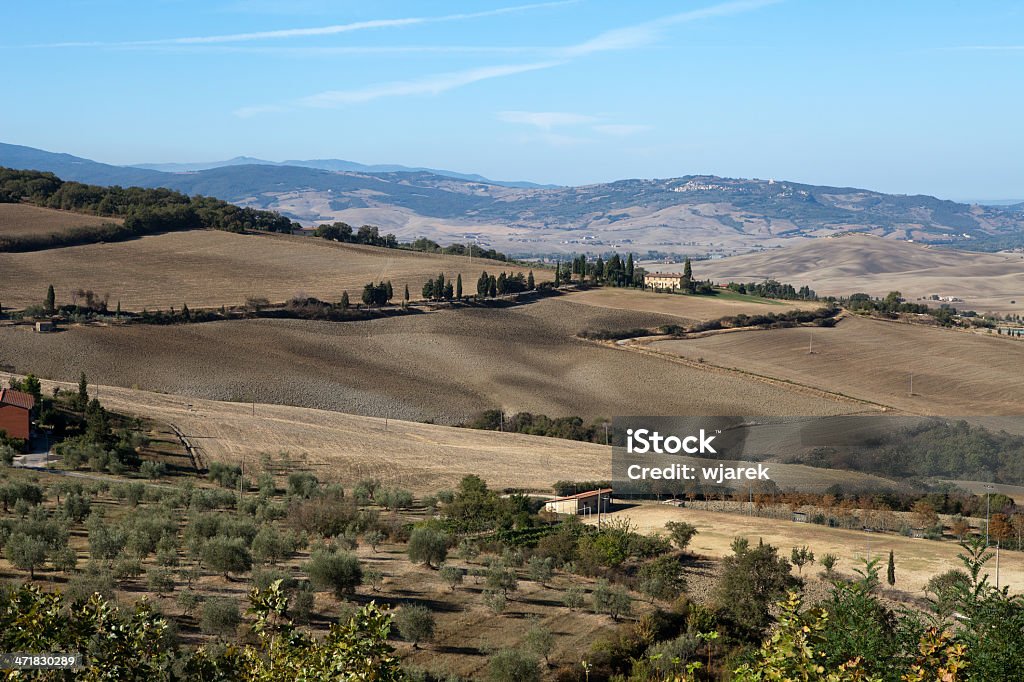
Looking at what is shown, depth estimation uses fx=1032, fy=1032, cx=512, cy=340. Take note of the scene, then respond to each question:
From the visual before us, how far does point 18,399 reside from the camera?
47.2 m

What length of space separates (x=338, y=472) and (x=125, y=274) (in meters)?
55.6

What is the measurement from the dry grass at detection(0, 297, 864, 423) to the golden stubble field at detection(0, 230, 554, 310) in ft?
36.1

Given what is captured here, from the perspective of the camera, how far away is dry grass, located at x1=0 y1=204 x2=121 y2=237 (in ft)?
339

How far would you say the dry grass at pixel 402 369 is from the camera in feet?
222

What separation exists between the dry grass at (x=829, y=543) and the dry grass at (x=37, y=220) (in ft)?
270

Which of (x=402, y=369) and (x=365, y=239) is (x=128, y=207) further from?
(x=402, y=369)

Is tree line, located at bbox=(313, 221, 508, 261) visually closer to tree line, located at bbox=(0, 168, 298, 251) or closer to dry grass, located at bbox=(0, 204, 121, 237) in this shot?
tree line, located at bbox=(0, 168, 298, 251)

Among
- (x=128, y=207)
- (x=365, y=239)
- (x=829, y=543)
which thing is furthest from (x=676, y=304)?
(x=829, y=543)

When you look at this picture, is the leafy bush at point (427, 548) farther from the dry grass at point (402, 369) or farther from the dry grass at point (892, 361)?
the dry grass at point (892, 361)

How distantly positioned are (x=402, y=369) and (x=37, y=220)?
53430mm

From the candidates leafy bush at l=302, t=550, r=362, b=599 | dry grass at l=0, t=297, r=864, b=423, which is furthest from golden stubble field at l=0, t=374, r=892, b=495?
leafy bush at l=302, t=550, r=362, b=599

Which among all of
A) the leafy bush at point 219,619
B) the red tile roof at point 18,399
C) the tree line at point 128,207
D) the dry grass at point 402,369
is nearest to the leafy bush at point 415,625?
the leafy bush at point 219,619

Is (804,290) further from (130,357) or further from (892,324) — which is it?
(130,357)

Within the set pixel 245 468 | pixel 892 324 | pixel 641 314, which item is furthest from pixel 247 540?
pixel 892 324
